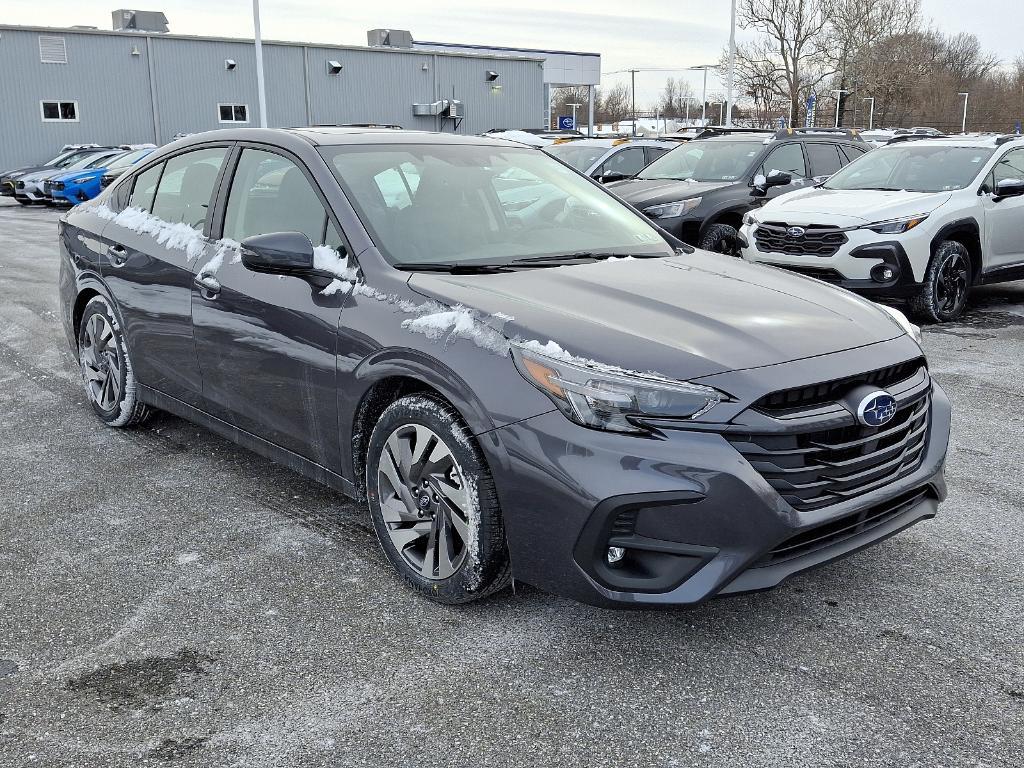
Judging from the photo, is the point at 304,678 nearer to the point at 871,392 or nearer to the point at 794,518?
the point at 794,518

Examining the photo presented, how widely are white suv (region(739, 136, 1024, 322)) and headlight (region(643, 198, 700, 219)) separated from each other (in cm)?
111

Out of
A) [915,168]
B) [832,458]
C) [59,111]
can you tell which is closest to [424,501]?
[832,458]

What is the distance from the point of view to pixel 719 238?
1045 cm

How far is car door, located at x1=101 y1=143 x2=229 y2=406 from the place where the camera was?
4.44 meters

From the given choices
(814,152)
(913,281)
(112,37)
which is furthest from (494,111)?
(913,281)

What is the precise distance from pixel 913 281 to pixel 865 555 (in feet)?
17.7

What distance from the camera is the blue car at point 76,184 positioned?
2312 centimetres

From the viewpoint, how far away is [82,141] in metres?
34.7

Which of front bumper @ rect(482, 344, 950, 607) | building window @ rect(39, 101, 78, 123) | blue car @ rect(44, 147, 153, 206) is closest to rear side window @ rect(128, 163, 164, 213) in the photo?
front bumper @ rect(482, 344, 950, 607)

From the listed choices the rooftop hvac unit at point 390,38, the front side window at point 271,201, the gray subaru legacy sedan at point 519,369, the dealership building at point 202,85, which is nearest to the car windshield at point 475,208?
the gray subaru legacy sedan at point 519,369

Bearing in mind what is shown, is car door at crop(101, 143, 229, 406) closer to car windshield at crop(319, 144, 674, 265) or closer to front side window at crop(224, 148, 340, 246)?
front side window at crop(224, 148, 340, 246)

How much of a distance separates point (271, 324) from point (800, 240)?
6.12 m

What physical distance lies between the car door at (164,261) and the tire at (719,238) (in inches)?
259

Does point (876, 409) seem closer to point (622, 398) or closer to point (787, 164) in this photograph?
point (622, 398)
